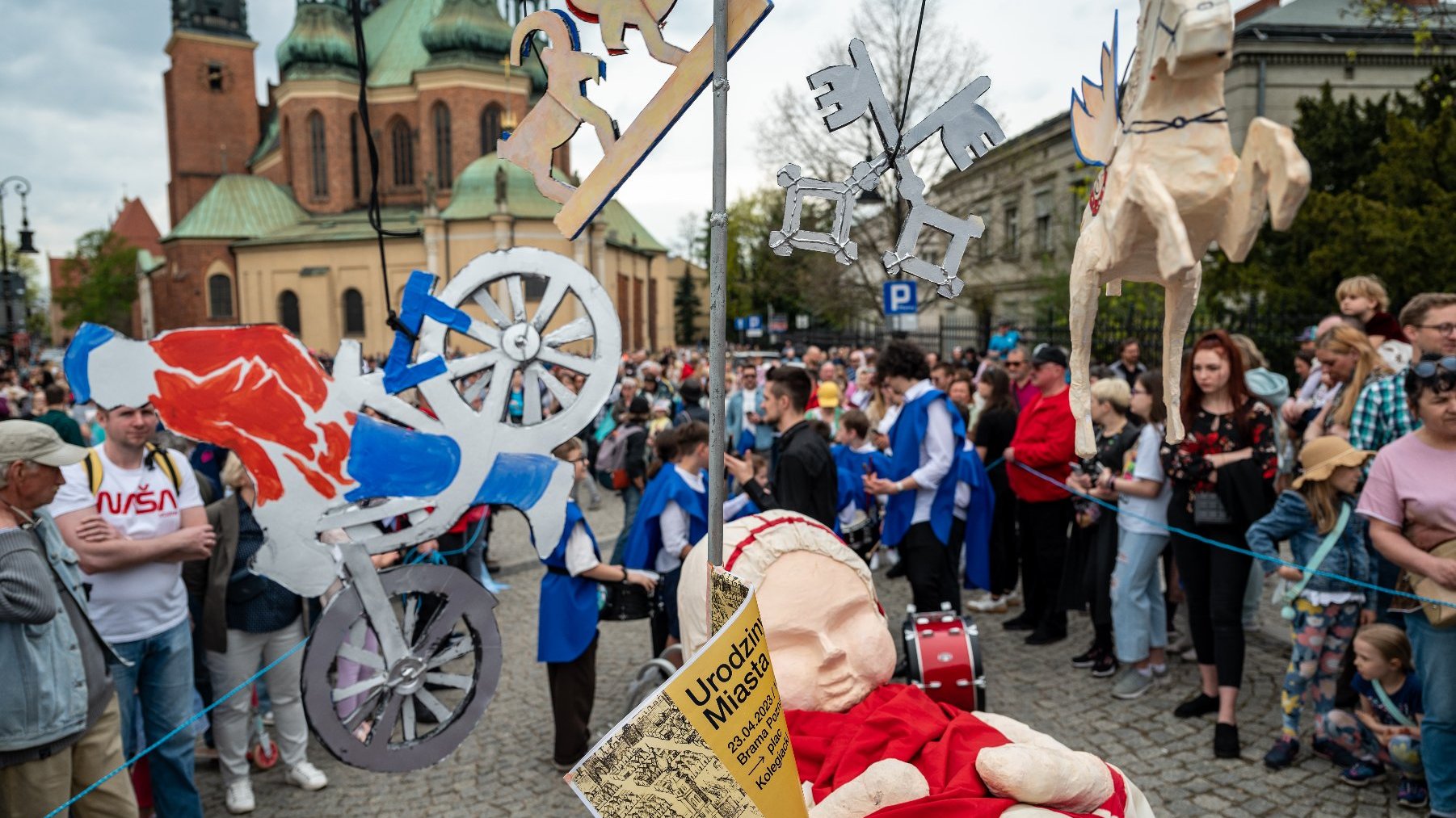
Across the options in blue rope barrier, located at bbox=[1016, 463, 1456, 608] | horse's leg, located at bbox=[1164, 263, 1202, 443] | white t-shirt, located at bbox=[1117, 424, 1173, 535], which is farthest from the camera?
white t-shirt, located at bbox=[1117, 424, 1173, 535]

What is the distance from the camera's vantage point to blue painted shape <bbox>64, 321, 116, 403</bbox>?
2.61 m

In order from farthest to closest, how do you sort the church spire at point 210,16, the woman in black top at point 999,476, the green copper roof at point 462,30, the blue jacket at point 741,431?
the church spire at point 210,16, the green copper roof at point 462,30, the blue jacket at point 741,431, the woman in black top at point 999,476

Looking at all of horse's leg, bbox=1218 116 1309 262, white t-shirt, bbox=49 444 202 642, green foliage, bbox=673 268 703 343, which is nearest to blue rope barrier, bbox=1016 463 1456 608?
horse's leg, bbox=1218 116 1309 262

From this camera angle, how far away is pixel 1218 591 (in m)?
4.53

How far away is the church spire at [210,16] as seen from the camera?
4775 centimetres

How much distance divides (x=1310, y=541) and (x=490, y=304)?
13.0 feet

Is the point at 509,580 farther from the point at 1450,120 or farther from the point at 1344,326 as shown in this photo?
the point at 1450,120

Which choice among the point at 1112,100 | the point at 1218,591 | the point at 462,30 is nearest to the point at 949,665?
the point at 1218,591

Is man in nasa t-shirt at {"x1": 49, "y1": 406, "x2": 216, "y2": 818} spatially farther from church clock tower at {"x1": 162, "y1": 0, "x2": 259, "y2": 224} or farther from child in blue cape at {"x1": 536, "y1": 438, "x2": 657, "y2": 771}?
church clock tower at {"x1": 162, "y1": 0, "x2": 259, "y2": 224}

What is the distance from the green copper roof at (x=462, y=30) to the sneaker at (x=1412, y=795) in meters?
42.8

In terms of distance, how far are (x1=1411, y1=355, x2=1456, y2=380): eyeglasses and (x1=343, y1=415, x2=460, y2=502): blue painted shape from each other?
11.4 feet

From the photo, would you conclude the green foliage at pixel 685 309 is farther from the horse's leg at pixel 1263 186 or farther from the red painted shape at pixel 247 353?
the horse's leg at pixel 1263 186

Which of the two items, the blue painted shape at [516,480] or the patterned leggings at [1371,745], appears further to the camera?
the patterned leggings at [1371,745]

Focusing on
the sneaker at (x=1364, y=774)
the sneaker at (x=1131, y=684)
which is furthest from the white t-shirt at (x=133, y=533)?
the sneaker at (x=1364, y=774)
